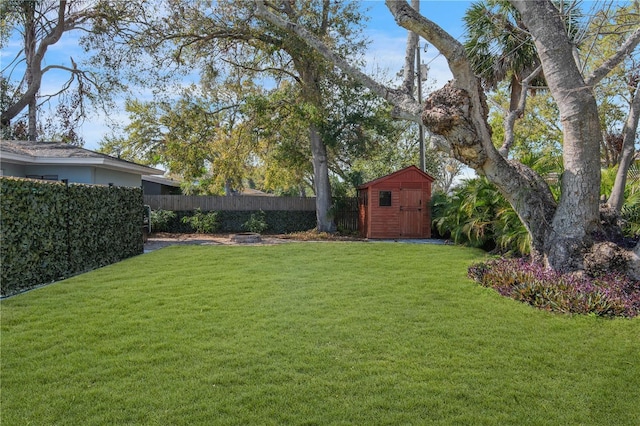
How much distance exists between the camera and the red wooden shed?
46.2 ft

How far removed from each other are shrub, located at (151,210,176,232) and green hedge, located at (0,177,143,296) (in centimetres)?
671

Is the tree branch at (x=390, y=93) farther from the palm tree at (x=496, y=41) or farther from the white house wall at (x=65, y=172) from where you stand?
the white house wall at (x=65, y=172)

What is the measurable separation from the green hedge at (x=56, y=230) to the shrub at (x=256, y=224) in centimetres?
691

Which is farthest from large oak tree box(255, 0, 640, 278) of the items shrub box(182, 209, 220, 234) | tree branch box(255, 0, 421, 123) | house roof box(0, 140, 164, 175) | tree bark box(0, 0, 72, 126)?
tree bark box(0, 0, 72, 126)

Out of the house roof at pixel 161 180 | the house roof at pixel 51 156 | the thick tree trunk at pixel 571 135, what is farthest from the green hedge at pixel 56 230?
the house roof at pixel 161 180

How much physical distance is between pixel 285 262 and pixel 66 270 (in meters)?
3.98

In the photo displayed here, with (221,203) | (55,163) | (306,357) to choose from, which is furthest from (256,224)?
(306,357)

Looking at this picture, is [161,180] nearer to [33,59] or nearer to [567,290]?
[33,59]

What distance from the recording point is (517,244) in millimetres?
8211

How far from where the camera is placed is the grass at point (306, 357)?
8.90 feet

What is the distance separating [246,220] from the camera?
16.7 metres

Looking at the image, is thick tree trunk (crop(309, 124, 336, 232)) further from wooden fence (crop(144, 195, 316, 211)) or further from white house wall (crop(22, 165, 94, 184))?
white house wall (crop(22, 165, 94, 184))

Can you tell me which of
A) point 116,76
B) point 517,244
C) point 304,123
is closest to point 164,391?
point 517,244

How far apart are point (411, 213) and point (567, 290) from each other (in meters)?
8.87
